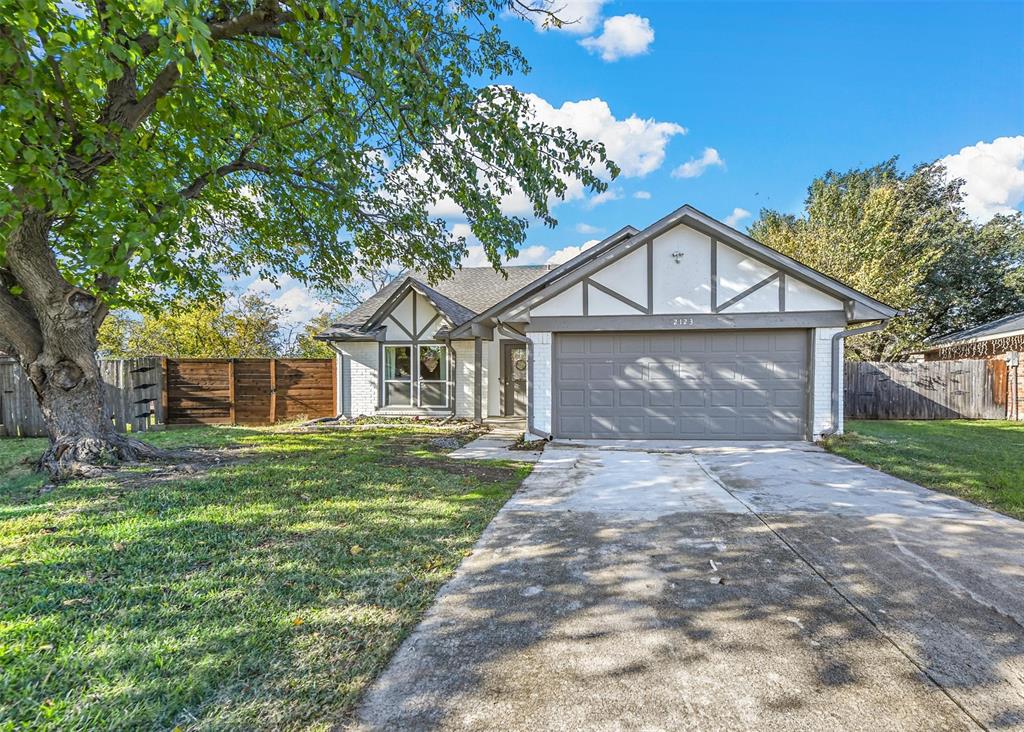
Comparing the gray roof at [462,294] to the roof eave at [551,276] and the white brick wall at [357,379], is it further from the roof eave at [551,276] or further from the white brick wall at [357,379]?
the roof eave at [551,276]

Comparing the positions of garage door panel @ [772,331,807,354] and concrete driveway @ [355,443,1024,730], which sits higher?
garage door panel @ [772,331,807,354]

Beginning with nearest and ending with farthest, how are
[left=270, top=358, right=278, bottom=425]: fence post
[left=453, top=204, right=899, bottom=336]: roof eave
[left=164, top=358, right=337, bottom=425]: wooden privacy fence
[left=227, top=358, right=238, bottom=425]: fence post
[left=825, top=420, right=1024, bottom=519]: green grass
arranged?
[left=825, top=420, right=1024, bottom=519]: green grass < [left=453, top=204, right=899, bottom=336]: roof eave < [left=164, top=358, right=337, bottom=425]: wooden privacy fence < [left=227, top=358, right=238, bottom=425]: fence post < [left=270, top=358, right=278, bottom=425]: fence post

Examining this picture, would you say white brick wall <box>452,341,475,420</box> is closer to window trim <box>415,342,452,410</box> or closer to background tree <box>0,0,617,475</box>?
window trim <box>415,342,452,410</box>

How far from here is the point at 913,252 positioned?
20.9 m

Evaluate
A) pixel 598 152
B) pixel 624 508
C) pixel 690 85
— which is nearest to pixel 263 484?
pixel 624 508

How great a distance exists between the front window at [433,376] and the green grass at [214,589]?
24.8 feet

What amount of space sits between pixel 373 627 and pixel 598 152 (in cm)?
630

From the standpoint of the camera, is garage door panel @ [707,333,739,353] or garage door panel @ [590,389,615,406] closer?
garage door panel @ [707,333,739,353]

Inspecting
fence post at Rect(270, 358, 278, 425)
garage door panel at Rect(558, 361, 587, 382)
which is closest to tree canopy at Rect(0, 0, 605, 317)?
garage door panel at Rect(558, 361, 587, 382)

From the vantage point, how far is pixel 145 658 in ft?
7.34

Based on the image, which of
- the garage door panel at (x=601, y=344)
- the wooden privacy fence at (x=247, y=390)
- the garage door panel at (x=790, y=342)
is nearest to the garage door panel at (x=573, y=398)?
the garage door panel at (x=601, y=344)

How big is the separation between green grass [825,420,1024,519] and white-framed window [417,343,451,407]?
31.2 feet

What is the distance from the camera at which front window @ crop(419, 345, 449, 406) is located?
13562mm

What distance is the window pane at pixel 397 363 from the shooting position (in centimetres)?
1376
